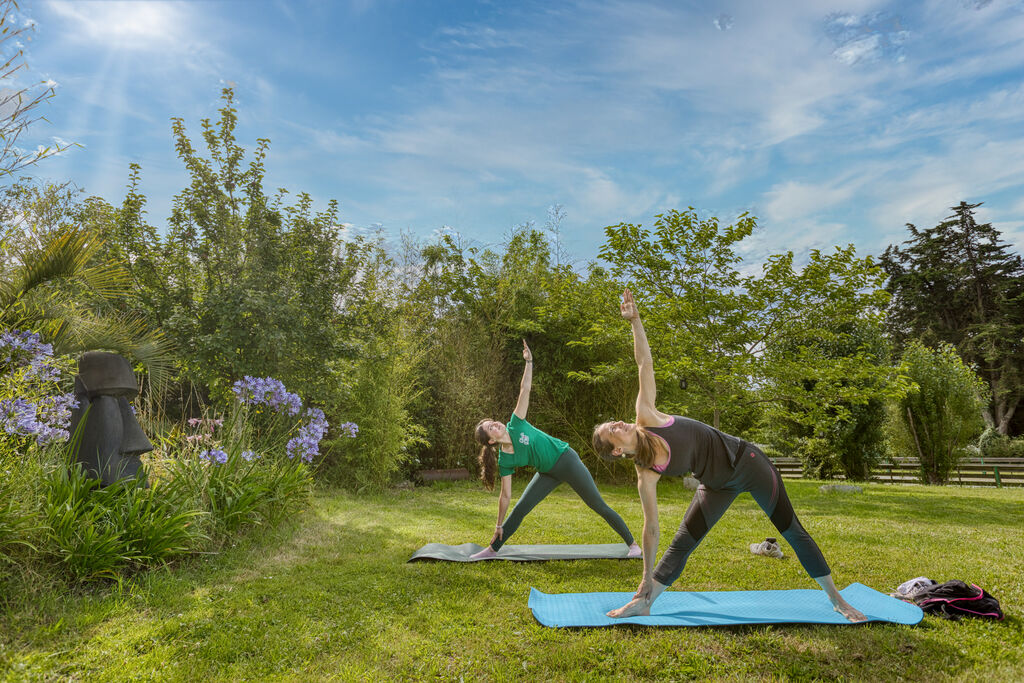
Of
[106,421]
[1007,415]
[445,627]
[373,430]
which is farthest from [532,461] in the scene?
[1007,415]

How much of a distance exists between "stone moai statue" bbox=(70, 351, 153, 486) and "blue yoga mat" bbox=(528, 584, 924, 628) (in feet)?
10.6

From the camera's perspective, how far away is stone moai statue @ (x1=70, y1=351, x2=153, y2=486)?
428 centimetres

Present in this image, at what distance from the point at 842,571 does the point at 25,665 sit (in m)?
5.11

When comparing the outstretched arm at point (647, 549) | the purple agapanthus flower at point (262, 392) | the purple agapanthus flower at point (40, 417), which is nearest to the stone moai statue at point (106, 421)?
the purple agapanthus flower at point (40, 417)

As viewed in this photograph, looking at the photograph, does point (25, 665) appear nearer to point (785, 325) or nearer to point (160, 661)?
point (160, 661)

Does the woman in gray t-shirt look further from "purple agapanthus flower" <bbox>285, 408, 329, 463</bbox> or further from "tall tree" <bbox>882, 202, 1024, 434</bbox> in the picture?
"tall tree" <bbox>882, 202, 1024, 434</bbox>

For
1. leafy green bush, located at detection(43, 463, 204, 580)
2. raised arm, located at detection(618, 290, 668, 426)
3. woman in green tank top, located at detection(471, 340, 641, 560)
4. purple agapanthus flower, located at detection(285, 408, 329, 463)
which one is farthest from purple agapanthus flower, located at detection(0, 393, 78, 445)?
raised arm, located at detection(618, 290, 668, 426)

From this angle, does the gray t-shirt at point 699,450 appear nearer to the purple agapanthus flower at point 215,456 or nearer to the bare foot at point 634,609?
the bare foot at point 634,609

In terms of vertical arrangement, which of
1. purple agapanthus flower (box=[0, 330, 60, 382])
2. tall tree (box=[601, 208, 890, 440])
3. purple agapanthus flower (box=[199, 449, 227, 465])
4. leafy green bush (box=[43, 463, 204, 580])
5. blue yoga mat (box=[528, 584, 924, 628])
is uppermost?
tall tree (box=[601, 208, 890, 440])

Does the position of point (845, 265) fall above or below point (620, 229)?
below

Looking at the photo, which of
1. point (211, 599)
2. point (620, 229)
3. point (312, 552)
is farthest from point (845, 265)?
point (211, 599)

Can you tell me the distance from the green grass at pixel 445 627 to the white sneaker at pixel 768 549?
11 centimetres

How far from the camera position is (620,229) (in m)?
9.92

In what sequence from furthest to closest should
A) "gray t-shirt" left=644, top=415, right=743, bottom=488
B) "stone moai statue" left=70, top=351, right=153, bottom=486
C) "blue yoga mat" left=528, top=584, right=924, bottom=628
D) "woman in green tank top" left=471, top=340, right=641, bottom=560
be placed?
1. "woman in green tank top" left=471, top=340, right=641, bottom=560
2. "stone moai statue" left=70, top=351, right=153, bottom=486
3. "blue yoga mat" left=528, top=584, right=924, bottom=628
4. "gray t-shirt" left=644, top=415, right=743, bottom=488
